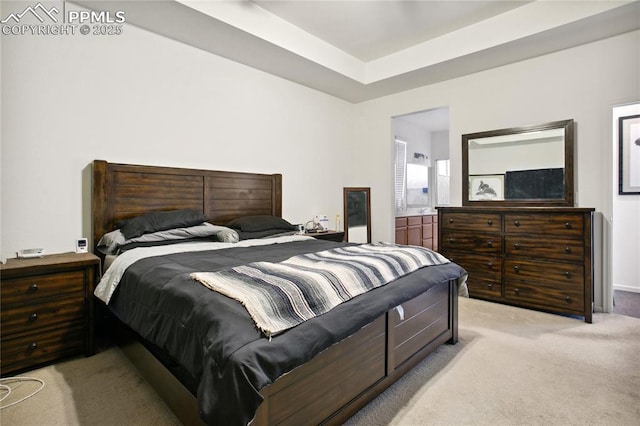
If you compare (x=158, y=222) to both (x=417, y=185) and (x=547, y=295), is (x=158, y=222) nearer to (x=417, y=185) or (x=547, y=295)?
(x=547, y=295)

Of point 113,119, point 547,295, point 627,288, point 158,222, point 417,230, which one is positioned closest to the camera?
point 158,222

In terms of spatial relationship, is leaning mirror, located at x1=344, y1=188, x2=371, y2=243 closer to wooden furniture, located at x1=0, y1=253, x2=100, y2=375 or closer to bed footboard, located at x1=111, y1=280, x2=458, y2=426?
bed footboard, located at x1=111, y1=280, x2=458, y2=426

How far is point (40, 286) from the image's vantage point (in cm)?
219

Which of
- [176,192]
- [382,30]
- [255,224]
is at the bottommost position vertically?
[255,224]

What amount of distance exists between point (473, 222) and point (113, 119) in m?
3.67

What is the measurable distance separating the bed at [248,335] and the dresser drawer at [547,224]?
4.13 ft

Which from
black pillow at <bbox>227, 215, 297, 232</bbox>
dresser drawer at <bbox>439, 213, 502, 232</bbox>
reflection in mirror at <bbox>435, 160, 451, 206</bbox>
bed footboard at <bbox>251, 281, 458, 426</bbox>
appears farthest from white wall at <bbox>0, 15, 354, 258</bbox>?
reflection in mirror at <bbox>435, 160, 451, 206</bbox>

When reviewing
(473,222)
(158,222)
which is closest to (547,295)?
(473,222)

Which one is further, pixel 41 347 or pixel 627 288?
pixel 627 288

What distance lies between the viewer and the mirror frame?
339cm

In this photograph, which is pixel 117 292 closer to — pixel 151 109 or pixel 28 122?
pixel 28 122

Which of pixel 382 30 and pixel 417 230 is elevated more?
pixel 382 30

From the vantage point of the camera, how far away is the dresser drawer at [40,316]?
81.3 inches

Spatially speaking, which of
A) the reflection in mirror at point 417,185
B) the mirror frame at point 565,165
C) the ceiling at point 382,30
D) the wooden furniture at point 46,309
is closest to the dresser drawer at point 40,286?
the wooden furniture at point 46,309
